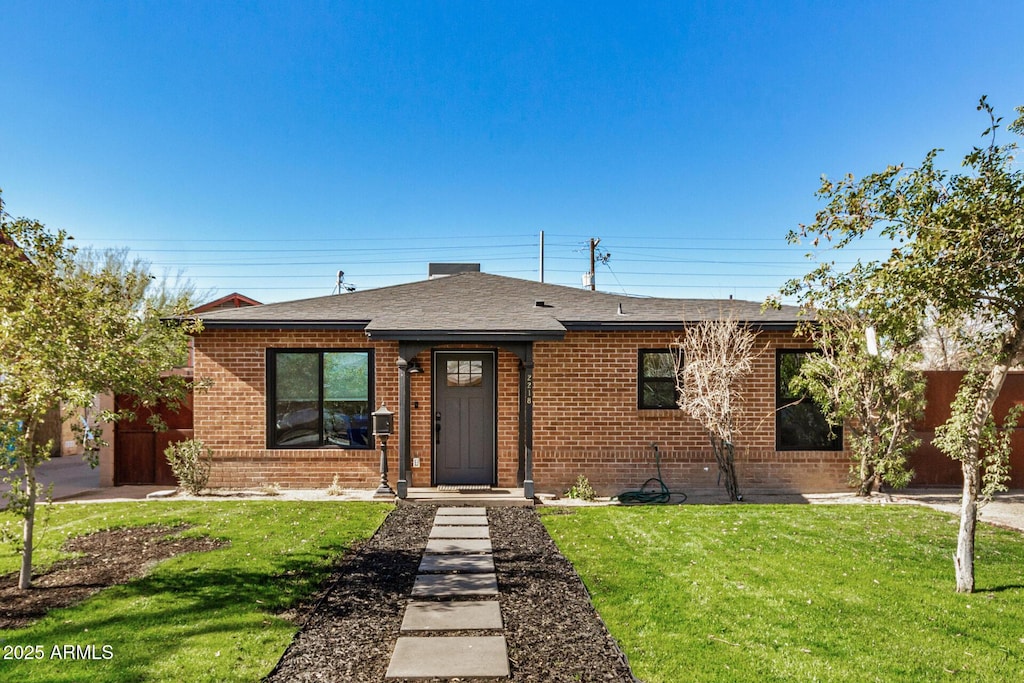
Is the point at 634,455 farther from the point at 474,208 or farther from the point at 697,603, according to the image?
the point at 474,208

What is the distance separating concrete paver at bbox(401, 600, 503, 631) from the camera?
4055 mm

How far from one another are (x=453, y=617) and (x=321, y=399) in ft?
20.2

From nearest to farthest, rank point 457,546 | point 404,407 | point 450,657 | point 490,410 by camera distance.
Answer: point 450,657 < point 457,546 < point 404,407 < point 490,410

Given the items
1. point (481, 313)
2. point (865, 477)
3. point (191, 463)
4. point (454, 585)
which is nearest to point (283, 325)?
point (191, 463)

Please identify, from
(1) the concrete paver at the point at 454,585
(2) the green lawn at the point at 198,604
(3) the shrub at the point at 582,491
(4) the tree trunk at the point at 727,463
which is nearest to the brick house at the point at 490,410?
(3) the shrub at the point at 582,491

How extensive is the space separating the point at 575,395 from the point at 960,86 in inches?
355

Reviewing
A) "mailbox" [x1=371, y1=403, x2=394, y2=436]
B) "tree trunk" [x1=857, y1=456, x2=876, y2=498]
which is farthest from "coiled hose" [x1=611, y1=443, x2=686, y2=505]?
"mailbox" [x1=371, y1=403, x2=394, y2=436]

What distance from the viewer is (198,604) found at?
430 cm

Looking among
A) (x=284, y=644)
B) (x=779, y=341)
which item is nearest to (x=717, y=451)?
(x=779, y=341)

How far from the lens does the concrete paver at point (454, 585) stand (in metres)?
4.74

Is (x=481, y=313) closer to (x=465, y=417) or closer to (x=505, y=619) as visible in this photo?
(x=465, y=417)

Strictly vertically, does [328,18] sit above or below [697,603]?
above

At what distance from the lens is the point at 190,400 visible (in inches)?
388

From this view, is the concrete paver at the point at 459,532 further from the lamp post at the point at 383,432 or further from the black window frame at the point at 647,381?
the black window frame at the point at 647,381
